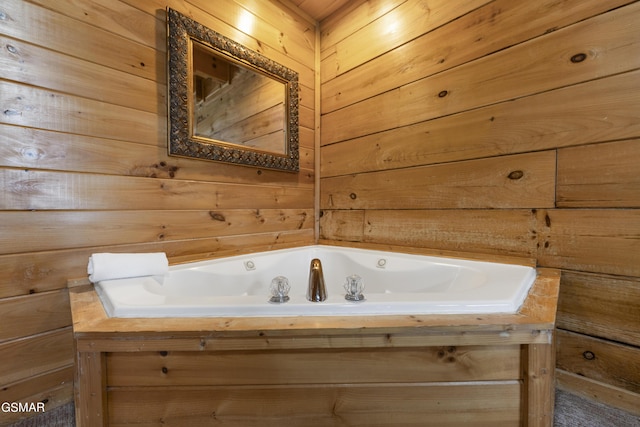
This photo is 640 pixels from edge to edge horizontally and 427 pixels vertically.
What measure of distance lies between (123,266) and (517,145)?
63.2 inches

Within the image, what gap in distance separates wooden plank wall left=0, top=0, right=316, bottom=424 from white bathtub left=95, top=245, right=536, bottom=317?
9.6 inches

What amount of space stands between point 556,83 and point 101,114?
1.76 meters

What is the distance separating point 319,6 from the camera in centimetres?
178

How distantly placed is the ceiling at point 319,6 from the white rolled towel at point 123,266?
172cm

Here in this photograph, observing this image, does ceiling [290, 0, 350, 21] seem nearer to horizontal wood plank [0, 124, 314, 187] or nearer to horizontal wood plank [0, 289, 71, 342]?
horizontal wood plank [0, 124, 314, 187]

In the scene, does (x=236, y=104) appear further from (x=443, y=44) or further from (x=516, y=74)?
(x=516, y=74)

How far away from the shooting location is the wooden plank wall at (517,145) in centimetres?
94

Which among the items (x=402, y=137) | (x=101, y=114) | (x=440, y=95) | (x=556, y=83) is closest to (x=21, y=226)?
(x=101, y=114)

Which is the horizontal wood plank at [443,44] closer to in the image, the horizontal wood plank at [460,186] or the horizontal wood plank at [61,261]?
the horizontal wood plank at [460,186]

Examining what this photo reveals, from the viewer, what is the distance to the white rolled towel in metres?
0.94

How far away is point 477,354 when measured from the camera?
640 millimetres

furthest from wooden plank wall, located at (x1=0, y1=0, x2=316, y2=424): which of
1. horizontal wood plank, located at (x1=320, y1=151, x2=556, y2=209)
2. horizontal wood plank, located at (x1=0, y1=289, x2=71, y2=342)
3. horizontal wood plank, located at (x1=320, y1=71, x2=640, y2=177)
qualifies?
horizontal wood plank, located at (x1=320, y1=71, x2=640, y2=177)

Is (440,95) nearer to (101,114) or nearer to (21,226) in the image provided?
(101,114)

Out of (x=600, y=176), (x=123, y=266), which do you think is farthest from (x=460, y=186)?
(x=123, y=266)
